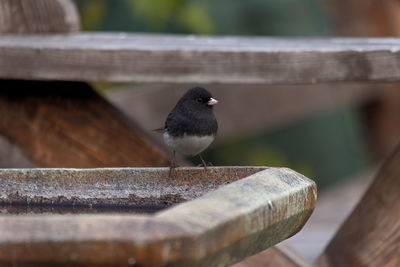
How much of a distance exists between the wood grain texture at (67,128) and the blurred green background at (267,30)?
1.62 m

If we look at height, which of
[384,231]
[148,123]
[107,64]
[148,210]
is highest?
[107,64]

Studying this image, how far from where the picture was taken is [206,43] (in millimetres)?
2326

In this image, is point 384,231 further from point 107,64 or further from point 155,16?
point 155,16

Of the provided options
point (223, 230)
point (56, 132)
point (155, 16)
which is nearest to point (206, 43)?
point (56, 132)

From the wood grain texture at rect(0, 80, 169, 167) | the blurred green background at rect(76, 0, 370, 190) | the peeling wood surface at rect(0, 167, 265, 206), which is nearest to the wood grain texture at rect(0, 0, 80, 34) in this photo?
the wood grain texture at rect(0, 80, 169, 167)

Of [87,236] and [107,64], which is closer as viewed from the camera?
[87,236]

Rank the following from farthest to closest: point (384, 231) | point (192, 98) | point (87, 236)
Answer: point (192, 98) → point (384, 231) → point (87, 236)

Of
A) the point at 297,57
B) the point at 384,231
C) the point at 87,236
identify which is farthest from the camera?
the point at 384,231

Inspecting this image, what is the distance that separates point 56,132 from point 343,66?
0.94 meters

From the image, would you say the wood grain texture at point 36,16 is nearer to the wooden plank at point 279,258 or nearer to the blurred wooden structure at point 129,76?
the blurred wooden structure at point 129,76

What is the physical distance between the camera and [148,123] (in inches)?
142

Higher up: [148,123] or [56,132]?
[56,132]

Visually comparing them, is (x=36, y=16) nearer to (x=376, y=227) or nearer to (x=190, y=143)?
(x=190, y=143)

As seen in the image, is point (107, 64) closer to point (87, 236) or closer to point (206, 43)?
point (206, 43)
